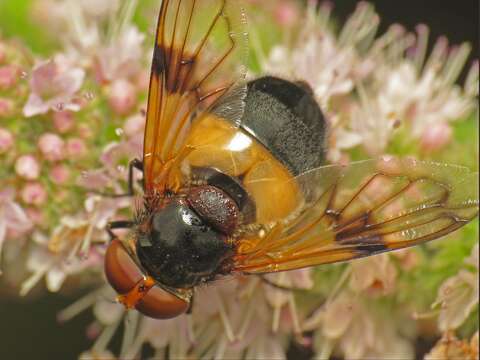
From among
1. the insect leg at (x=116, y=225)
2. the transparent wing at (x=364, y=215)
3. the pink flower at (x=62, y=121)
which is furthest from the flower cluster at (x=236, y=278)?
the transparent wing at (x=364, y=215)

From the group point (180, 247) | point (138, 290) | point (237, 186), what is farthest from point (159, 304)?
point (237, 186)

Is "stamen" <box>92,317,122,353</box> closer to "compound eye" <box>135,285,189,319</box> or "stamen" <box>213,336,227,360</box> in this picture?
"stamen" <box>213,336,227,360</box>

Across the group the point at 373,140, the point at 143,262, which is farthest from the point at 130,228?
the point at 373,140

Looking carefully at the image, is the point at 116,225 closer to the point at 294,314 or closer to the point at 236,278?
the point at 236,278

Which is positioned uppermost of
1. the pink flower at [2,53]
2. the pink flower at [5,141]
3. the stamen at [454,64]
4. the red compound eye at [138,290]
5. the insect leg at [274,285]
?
the stamen at [454,64]

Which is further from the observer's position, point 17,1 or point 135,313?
point 17,1

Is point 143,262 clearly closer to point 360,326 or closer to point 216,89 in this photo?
point 216,89

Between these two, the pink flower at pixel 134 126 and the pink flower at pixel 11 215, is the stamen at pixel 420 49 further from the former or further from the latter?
the pink flower at pixel 11 215
